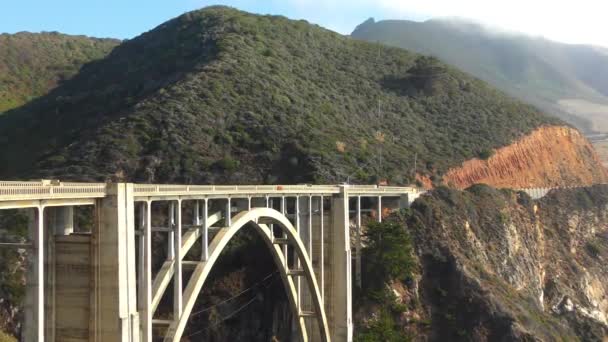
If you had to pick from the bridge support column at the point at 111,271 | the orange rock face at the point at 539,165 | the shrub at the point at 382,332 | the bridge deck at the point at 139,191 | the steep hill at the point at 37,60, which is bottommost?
the shrub at the point at 382,332

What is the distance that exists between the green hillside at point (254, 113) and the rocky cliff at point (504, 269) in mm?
7462

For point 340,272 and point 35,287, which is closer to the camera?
point 35,287

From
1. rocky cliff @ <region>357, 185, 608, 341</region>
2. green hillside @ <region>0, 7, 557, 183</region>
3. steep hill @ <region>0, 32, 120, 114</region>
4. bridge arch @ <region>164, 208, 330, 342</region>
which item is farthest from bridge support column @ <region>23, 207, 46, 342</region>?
steep hill @ <region>0, 32, 120, 114</region>

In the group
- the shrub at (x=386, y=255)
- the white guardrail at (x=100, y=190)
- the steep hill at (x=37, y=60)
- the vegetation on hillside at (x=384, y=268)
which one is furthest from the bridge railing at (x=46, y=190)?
the steep hill at (x=37, y=60)

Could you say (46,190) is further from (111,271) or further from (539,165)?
(539,165)

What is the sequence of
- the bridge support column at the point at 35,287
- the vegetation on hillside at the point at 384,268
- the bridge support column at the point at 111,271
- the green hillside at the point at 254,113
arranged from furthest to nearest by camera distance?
the green hillside at the point at 254,113, the vegetation on hillside at the point at 384,268, the bridge support column at the point at 111,271, the bridge support column at the point at 35,287

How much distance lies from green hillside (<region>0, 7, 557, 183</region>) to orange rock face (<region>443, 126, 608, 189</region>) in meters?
1.38

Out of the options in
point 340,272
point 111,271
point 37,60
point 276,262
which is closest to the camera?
point 111,271

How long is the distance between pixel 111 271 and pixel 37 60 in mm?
96121

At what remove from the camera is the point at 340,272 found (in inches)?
1638

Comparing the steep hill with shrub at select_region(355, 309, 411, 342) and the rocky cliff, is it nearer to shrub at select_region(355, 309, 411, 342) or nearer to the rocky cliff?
the rocky cliff

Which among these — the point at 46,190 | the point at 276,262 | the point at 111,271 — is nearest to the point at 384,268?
the point at 276,262

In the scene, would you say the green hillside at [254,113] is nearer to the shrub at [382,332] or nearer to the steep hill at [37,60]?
the steep hill at [37,60]

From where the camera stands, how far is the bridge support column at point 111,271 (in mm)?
18875
